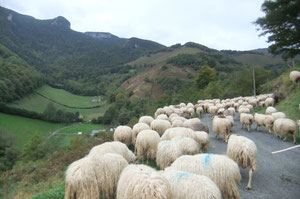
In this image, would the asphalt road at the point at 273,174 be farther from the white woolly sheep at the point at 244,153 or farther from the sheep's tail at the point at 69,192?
the sheep's tail at the point at 69,192

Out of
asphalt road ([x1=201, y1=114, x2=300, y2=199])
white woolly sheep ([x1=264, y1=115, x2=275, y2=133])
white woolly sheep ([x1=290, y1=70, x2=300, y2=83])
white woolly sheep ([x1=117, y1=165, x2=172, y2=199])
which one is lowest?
asphalt road ([x1=201, y1=114, x2=300, y2=199])

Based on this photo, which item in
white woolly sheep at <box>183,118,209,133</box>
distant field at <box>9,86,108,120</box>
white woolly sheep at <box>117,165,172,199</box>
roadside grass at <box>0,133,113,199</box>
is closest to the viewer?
white woolly sheep at <box>117,165,172,199</box>

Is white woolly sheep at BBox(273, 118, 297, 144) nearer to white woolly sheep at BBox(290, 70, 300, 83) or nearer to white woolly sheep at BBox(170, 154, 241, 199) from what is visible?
white woolly sheep at BBox(170, 154, 241, 199)

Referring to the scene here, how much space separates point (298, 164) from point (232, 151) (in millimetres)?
4000

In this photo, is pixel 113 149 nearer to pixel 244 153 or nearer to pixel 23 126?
pixel 244 153

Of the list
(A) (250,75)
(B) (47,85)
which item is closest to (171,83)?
(A) (250,75)

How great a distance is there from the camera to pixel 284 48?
18297 millimetres

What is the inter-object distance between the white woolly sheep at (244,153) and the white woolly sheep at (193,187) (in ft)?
11.0

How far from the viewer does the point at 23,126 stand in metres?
55.0

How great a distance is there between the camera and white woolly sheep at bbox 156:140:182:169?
19.4 feet

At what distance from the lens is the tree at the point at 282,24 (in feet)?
51.9

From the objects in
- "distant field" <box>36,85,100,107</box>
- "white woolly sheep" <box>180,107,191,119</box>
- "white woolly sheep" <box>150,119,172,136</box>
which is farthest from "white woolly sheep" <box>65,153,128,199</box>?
"distant field" <box>36,85,100,107</box>

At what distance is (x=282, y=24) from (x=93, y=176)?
2150 centimetres

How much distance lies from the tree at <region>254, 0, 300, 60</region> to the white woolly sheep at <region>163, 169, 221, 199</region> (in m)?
19.0
